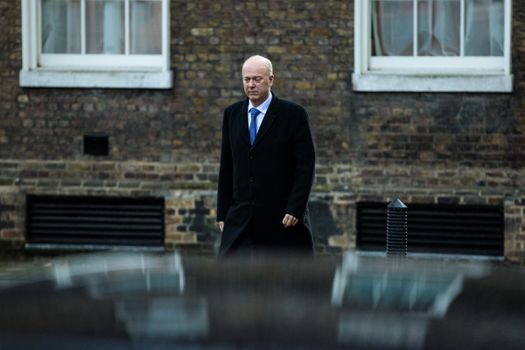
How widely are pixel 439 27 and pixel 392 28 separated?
17.7 inches

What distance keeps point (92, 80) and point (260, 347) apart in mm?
9887

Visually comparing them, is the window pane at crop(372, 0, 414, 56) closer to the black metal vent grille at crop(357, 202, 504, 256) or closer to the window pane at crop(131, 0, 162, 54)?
the black metal vent grille at crop(357, 202, 504, 256)

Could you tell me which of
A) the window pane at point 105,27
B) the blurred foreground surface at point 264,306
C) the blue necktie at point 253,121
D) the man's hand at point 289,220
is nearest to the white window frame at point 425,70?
the window pane at point 105,27

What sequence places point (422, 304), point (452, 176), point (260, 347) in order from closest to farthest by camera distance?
point (260, 347) < point (422, 304) < point (452, 176)

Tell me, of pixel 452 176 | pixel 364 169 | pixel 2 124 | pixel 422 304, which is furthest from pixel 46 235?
pixel 422 304

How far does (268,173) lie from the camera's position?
7508mm

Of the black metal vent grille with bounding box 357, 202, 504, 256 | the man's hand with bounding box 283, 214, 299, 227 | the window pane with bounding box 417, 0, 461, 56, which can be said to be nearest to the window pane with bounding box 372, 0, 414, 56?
the window pane with bounding box 417, 0, 461, 56

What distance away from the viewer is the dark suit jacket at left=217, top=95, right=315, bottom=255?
749 centimetres

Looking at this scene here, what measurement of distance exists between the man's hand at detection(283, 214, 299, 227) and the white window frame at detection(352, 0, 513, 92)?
15.8ft

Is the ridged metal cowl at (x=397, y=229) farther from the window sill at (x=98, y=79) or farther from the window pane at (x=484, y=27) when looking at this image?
the window sill at (x=98, y=79)

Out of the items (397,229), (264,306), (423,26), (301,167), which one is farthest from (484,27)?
(264,306)

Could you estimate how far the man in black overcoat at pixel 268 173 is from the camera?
7.49m

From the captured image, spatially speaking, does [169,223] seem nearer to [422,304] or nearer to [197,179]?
[197,179]

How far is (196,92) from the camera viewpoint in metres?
12.3
